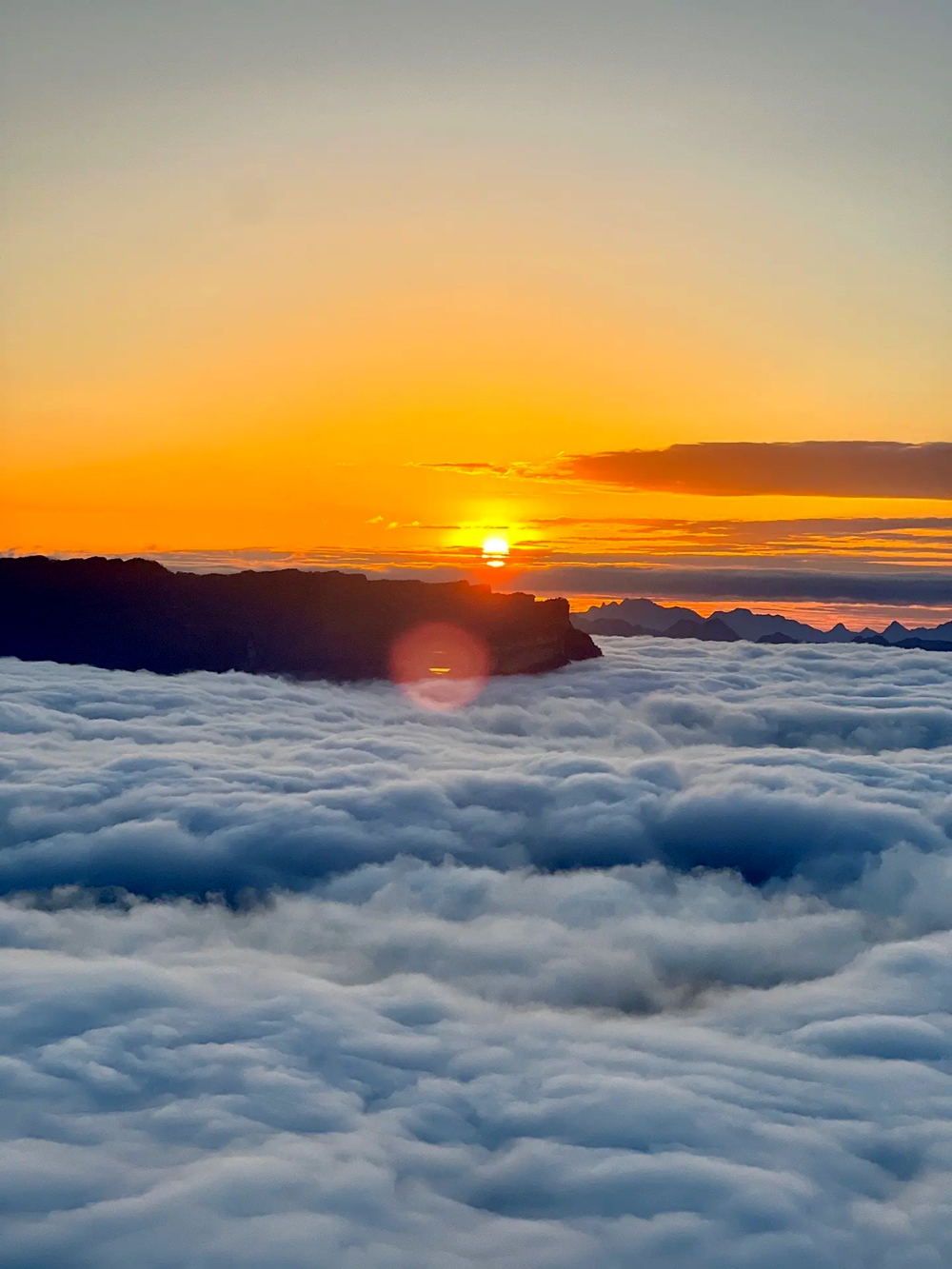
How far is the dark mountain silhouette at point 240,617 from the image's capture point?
155500 millimetres

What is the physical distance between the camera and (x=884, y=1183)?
930 inches

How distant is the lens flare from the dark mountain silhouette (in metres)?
1.43

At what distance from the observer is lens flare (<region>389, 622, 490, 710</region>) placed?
154 metres

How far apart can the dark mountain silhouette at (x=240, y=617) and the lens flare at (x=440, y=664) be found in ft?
4.71

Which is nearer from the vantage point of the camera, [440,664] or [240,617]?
[440,664]

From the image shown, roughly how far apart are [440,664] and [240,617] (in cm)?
3552

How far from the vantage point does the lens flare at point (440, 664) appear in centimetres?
15400

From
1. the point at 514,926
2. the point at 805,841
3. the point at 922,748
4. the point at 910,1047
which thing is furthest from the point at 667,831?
the point at 922,748

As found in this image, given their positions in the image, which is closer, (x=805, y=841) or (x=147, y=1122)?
(x=147, y=1122)

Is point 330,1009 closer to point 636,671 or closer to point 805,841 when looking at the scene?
point 805,841

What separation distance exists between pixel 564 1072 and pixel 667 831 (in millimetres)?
44119

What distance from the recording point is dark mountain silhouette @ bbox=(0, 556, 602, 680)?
15550 centimetres

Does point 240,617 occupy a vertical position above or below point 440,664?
above

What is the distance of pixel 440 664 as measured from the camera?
15525 centimetres
